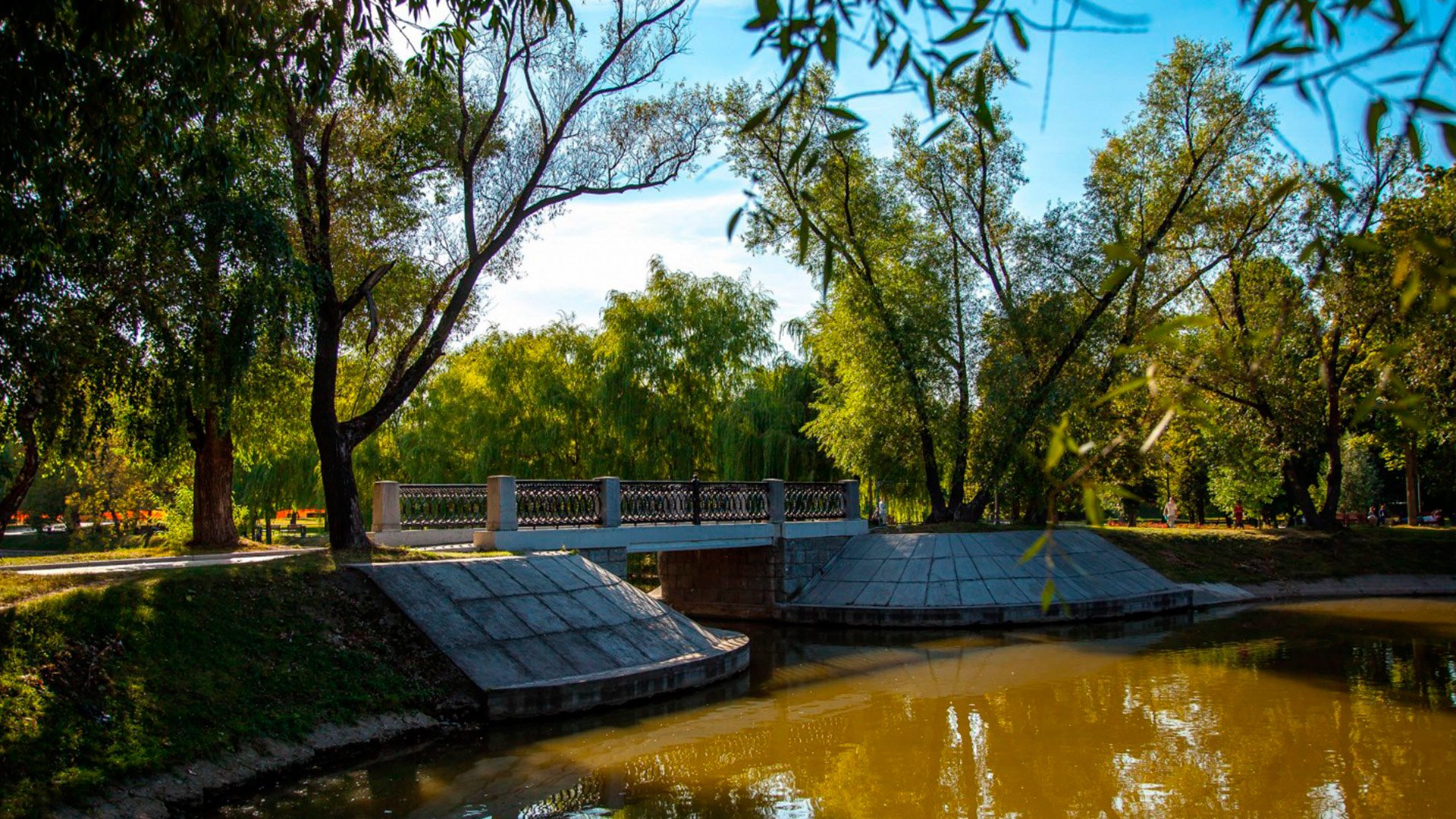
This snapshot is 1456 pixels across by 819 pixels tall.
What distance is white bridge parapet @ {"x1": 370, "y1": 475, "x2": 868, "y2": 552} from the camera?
17.5 m

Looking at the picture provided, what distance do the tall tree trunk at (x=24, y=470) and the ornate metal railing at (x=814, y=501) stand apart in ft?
46.2

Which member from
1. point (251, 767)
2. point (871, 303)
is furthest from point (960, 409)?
point (251, 767)

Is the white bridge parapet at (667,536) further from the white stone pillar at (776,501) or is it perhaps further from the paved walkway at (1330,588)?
the paved walkway at (1330,588)

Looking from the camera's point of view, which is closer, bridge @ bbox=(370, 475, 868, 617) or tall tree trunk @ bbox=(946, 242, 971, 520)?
bridge @ bbox=(370, 475, 868, 617)

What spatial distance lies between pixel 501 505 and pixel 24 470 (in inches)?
257

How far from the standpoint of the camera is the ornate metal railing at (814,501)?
24531 millimetres

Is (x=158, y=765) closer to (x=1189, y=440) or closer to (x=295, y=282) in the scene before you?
(x=295, y=282)

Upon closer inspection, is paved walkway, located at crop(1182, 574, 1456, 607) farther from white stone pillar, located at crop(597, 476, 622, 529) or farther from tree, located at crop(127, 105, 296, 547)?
tree, located at crop(127, 105, 296, 547)

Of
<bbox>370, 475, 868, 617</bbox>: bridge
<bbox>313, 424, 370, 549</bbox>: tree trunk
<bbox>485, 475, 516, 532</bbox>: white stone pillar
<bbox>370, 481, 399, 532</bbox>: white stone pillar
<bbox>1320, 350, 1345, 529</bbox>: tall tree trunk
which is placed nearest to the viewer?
<bbox>313, 424, 370, 549</bbox>: tree trunk

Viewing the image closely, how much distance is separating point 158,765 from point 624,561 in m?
10.4

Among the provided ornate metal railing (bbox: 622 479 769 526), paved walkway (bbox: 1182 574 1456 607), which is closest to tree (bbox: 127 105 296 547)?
ornate metal railing (bbox: 622 479 769 526)

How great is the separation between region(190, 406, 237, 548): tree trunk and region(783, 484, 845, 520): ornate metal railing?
1115 centimetres

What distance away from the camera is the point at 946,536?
24.5 m

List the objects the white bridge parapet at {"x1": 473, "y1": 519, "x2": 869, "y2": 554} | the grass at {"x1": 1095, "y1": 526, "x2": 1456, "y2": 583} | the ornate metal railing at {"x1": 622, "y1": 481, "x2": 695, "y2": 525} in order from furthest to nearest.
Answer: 1. the grass at {"x1": 1095, "y1": 526, "x2": 1456, "y2": 583}
2. the ornate metal railing at {"x1": 622, "y1": 481, "x2": 695, "y2": 525}
3. the white bridge parapet at {"x1": 473, "y1": 519, "x2": 869, "y2": 554}
